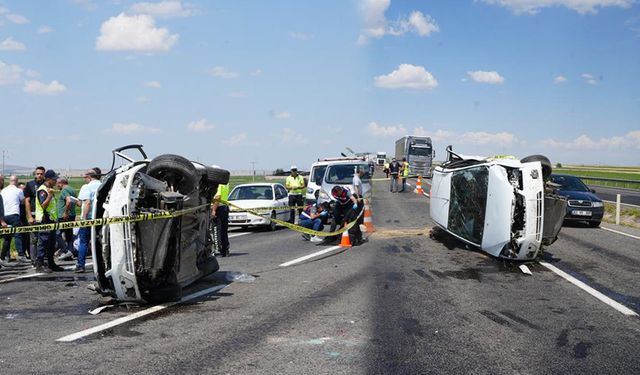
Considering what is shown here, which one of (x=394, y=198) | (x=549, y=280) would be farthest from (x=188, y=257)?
(x=394, y=198)

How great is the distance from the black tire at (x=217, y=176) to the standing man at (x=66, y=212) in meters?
4.64

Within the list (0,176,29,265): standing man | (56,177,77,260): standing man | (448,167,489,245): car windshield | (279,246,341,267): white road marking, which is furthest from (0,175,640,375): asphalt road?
(0,176,29,265): standing man

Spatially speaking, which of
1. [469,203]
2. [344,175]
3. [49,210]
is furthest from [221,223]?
[344,175]

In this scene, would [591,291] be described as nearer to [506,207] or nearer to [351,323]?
[506,207]

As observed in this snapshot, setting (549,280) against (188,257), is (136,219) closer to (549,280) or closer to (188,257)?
(188,257)

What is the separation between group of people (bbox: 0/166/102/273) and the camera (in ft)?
37.6

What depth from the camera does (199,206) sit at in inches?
349

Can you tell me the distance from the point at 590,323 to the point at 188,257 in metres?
5.15

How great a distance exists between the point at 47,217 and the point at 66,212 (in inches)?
23.5

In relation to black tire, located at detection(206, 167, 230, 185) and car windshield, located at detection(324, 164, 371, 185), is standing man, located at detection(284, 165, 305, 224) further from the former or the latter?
black tire, located at detection(206, 167, 230, 185)

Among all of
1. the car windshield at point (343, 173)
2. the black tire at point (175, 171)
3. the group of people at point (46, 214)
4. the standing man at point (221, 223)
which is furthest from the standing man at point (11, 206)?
the car windshield at point (343, 173)

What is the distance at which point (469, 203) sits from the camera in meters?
12.8

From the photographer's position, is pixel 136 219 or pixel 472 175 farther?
pixel 472 175

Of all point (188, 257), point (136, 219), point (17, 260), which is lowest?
point (17, 260)
